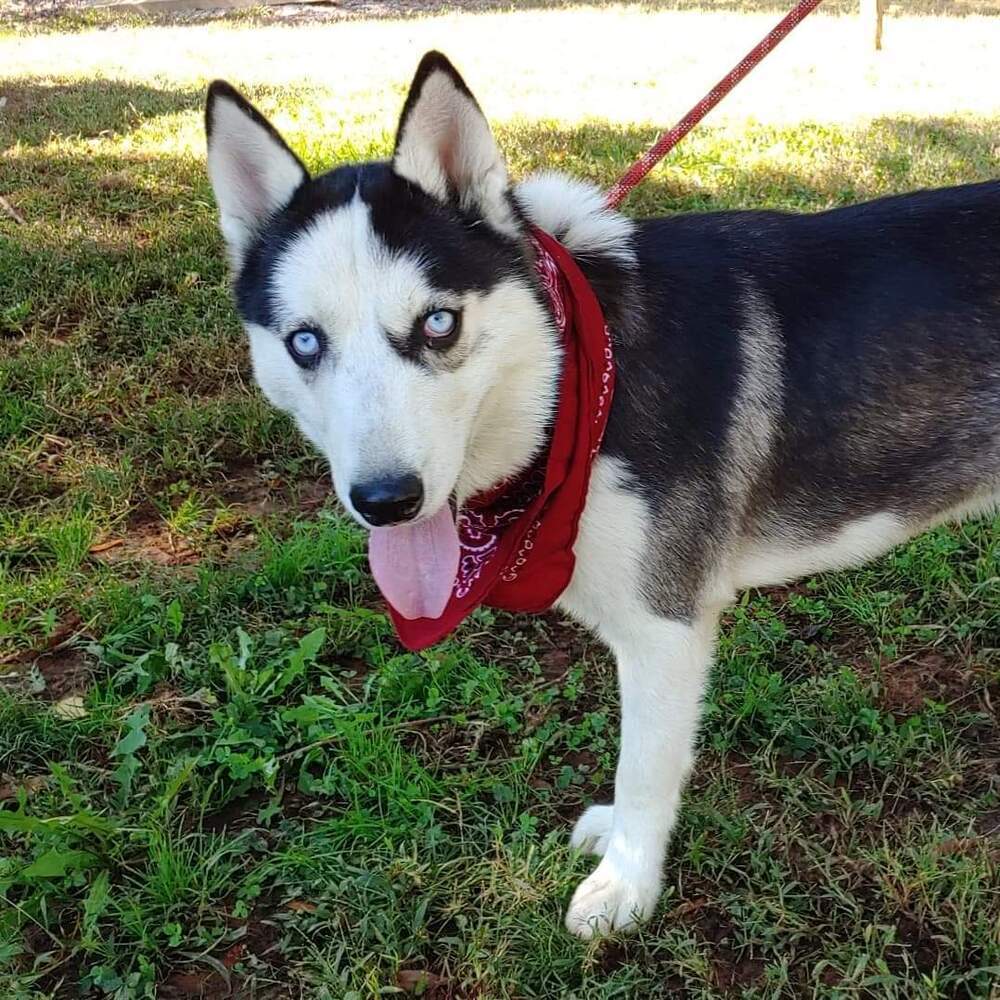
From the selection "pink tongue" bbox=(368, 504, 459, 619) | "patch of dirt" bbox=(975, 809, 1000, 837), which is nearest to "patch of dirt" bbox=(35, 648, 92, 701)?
"pink tongue" bbox=(368, 504, 459, 619)

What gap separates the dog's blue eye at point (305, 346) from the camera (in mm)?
2133

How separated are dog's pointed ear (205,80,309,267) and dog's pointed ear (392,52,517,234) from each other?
289mm

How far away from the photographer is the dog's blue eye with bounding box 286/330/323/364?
2133 millimetres

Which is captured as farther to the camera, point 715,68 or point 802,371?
point 715,68

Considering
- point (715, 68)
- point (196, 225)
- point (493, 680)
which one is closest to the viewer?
point (493, 680)

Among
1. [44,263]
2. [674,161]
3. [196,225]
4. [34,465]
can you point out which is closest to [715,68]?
[674,161]

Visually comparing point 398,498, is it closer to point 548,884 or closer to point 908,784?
point 548,884

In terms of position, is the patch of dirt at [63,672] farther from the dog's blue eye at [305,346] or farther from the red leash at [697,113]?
the red leash at [697,113]

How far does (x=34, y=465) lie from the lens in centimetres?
399

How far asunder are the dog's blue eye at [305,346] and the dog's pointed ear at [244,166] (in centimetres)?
41

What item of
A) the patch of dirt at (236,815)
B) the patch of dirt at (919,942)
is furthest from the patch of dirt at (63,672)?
the patch of dirt at (919,942)

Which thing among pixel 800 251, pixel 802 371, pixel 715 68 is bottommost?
pixel 715 68

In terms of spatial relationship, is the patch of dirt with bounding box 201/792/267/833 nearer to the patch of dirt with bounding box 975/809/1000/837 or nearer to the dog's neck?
the dog's neck

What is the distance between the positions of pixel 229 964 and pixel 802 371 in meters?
2.04
